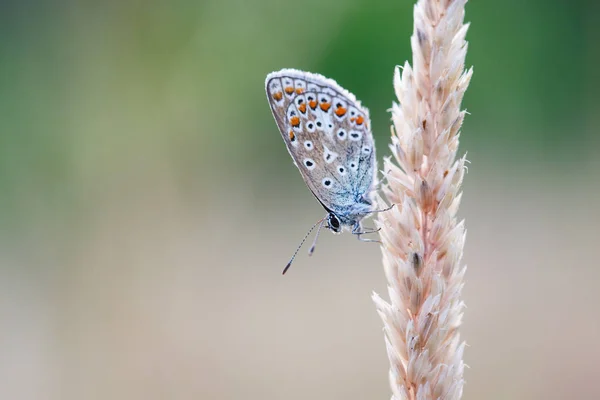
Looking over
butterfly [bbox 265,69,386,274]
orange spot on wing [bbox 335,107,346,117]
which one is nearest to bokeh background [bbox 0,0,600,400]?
butterfly [bbox 265,69,386,274]

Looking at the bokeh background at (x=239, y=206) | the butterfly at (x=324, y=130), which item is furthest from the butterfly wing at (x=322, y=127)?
the bokeh background at (x=239, y=206)

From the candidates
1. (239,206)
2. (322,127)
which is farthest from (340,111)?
(239,206)

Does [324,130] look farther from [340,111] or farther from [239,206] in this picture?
[239,206]

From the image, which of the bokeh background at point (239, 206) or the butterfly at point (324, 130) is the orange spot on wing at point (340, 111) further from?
the bokeh background at point (239, 206)

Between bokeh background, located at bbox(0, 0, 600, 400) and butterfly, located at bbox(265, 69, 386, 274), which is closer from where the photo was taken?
butterfly, located at bbox(265, 69, 386, 274)

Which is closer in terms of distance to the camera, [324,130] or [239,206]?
[324,130]

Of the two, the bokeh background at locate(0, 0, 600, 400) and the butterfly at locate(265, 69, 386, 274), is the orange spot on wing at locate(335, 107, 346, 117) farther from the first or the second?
the bokeh background at locate(0, 0, 600, 400)

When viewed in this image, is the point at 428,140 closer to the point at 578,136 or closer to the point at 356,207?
A: the point at 356,207
